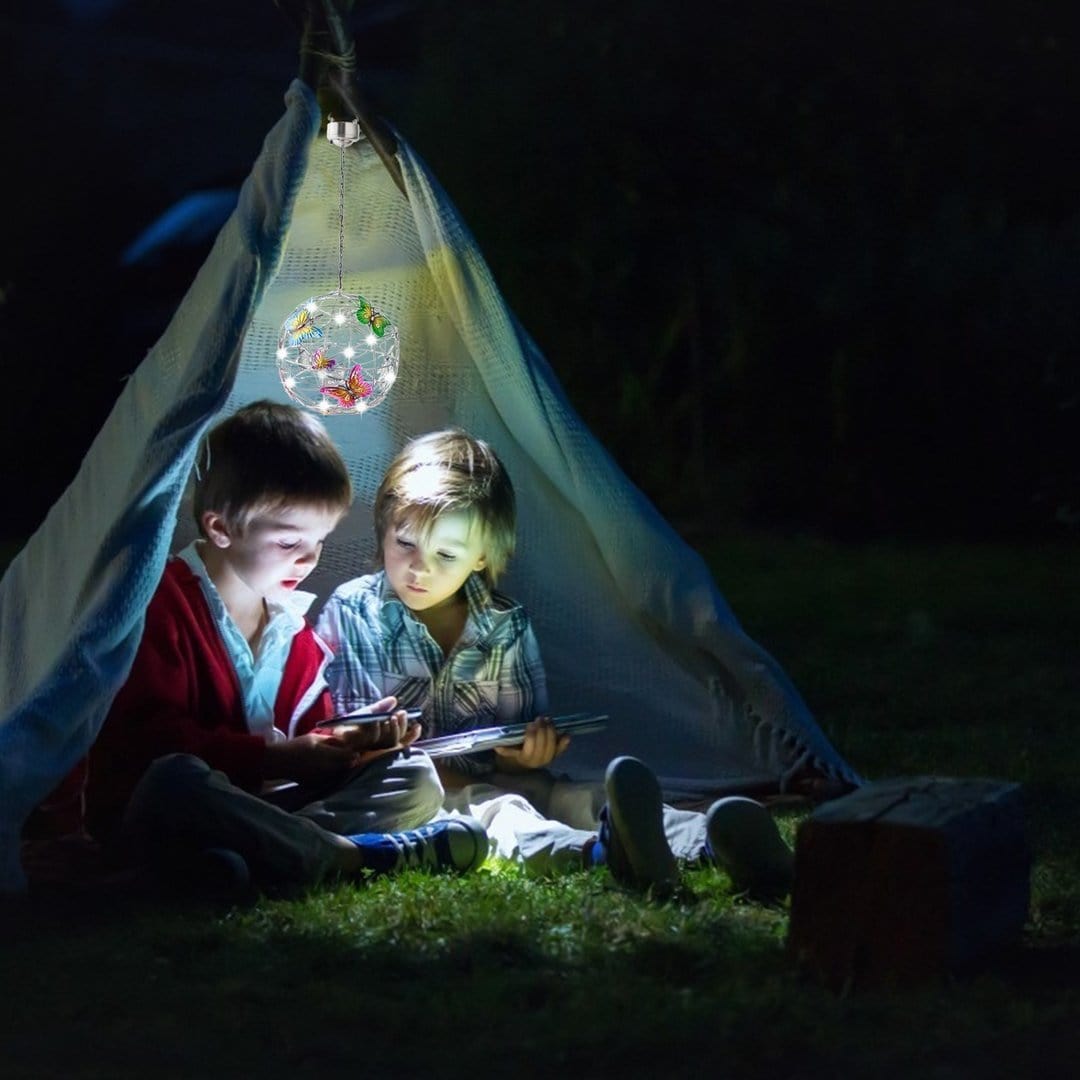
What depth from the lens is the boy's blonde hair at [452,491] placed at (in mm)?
4270

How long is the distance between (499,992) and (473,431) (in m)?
2.06

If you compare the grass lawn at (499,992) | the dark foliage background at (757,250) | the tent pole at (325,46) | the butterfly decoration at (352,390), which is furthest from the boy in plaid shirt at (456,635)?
the dark foliage background at (757,250)

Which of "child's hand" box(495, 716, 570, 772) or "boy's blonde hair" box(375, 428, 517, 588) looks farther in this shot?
"boy's blonde hair" box(375, 428, 517, 588)

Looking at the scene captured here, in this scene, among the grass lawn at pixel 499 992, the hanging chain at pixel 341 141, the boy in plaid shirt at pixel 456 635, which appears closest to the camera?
the grass lawn at pixel 499 992

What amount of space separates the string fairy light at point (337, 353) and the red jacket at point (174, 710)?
2.59 ft

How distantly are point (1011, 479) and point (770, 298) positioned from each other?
6.00ft

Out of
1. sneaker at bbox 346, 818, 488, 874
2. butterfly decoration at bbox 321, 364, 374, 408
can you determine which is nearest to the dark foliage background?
butterfly decoration at bbox 321, 364, 374, 408

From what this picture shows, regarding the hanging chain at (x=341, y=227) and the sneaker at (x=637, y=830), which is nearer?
the sneaker at (x=637, y=830)

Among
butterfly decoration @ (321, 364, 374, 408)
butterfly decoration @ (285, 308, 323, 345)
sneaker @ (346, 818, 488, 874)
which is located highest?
butterfly decoration @ (285, 308, 323, 345)

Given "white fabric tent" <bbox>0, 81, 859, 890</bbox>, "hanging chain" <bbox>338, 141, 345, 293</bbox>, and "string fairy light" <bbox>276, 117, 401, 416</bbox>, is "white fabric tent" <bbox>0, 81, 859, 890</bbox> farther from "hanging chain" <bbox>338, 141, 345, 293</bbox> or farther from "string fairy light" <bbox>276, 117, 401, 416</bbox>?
"string fairy light" <bbox>276, 117, 401, 416</bbox>

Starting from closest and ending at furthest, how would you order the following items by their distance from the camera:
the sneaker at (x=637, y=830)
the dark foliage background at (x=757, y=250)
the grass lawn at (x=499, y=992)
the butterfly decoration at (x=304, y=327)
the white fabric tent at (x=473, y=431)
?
the grass lawn at (x=499, y=992)
the sneaker at (x=637, y=830)
the white fabric tent at (x=473, y=431)
the butterfly decoration at (x=304, y=327)
the dark foliage background at (x=757, y=250)

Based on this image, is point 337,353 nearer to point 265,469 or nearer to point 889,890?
point 265,469

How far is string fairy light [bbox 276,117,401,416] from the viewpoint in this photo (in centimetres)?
458

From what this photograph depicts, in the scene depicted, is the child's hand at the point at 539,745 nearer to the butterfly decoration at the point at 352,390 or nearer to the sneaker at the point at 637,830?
the sneaker at the point at 637,830
